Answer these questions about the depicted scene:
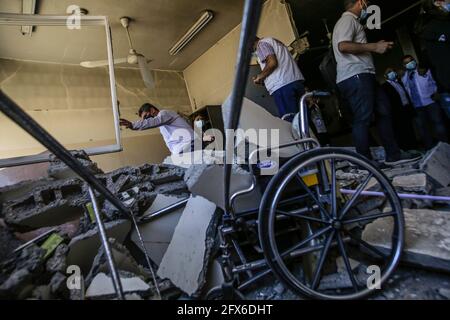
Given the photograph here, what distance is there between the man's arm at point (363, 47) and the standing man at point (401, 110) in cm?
199

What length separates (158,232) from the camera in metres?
1.66

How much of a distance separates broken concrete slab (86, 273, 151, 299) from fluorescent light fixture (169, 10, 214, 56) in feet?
13.8

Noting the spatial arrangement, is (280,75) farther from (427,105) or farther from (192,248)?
(427,105)

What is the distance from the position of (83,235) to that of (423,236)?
1.84 m

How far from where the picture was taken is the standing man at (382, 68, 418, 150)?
3.71m

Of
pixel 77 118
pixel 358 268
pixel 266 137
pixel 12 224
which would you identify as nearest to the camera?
pixel 358 268

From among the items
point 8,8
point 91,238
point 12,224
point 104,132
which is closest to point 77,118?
point 104,132

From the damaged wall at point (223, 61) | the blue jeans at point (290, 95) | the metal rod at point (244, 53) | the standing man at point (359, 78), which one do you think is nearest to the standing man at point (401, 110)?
the damaged wall at point (223, 61)

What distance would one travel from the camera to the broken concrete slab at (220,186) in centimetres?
145

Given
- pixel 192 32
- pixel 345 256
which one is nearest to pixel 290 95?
pixel 345 256

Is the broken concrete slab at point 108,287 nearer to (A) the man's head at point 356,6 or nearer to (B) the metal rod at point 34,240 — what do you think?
(B) the metal rod at point 34,240
